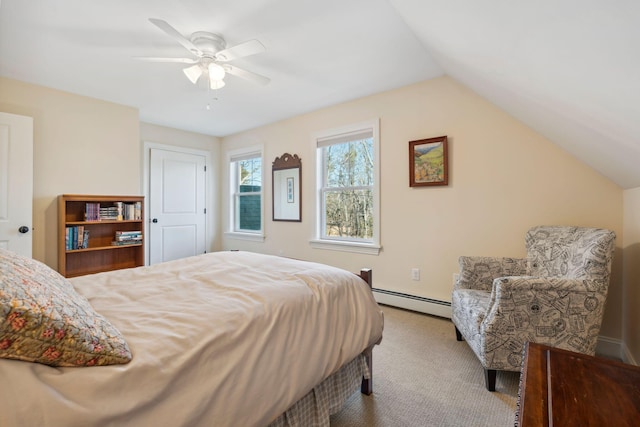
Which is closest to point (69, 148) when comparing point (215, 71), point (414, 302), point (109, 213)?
point (109, 213)

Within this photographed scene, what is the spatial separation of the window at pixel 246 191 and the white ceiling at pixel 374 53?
1.41 metres

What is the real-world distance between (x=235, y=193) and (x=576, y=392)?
5.03 m

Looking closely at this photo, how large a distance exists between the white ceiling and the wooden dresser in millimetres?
925

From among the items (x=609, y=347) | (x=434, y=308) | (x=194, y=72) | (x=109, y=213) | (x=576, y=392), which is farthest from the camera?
(x=109, y=213)

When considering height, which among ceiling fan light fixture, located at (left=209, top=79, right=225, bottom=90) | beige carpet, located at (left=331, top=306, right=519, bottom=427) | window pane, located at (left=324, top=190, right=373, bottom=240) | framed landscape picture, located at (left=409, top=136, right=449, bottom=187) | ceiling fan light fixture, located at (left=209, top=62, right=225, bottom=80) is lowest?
beige carpet, located at (left=331, top=306, right=519, bottom=427)

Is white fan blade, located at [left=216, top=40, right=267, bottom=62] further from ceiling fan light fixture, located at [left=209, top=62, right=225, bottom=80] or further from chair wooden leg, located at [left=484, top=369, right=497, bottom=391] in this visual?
chair wooden leg, located at [left=484, top=369, right=497, bottom=391]

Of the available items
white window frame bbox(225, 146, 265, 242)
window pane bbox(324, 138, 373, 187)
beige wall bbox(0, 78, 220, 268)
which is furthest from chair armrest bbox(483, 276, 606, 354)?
beige wall bbox(0, 78, 220, 268)

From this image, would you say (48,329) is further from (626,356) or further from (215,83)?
(626,356)

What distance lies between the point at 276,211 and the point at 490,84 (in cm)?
311

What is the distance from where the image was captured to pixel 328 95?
336 centimetres

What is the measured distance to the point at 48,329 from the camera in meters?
0.69

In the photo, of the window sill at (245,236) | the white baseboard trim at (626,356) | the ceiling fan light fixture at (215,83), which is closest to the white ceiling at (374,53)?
the ceiling fan light fixture at (215,83)

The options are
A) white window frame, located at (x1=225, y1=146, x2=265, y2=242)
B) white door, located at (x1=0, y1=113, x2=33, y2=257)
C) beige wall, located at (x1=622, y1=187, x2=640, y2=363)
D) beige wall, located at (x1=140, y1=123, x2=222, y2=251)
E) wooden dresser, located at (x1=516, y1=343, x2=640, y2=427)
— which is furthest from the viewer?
beige wall, located at (x1=140, y1=123, x2=222, y2=251)

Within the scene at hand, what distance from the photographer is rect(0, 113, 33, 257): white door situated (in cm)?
272
